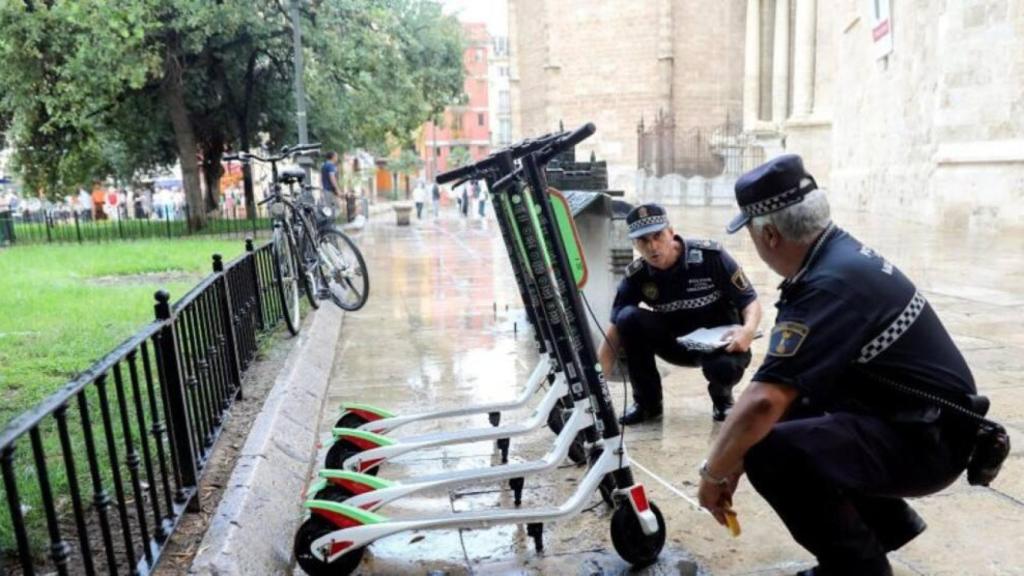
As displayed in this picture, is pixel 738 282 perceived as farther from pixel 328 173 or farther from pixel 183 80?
pixel 183 80

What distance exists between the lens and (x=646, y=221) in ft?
13.2

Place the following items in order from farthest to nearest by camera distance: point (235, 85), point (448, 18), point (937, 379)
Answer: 1. point (448, 18)
2. point (235, 85)
3. point (937, 379)

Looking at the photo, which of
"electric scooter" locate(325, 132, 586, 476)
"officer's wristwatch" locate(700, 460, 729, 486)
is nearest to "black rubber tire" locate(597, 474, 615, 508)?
"electric scooter" locate(325, 132, 586, 476)

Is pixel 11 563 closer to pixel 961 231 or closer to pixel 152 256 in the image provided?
pixel 152 256

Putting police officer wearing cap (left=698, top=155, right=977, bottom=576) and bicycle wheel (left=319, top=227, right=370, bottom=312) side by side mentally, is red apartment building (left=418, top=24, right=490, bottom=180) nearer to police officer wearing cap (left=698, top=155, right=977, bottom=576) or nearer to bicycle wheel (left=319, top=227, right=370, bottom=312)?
bicycle wheel (left=319, top=227, right=370, bottom=312)

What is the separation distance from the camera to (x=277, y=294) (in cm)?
678

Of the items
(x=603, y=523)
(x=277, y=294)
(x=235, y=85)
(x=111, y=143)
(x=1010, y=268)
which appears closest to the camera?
(x=603, y=523)

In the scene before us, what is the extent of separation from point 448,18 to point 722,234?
678 inches

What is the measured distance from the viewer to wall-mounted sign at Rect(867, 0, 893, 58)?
17.6 m

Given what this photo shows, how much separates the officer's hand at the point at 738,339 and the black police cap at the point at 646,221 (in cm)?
65

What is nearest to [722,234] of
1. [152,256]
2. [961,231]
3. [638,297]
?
[961,231]

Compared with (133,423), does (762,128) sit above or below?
above

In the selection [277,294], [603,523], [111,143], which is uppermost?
[111,143]

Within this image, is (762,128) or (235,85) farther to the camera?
(762,128)
